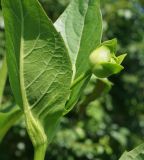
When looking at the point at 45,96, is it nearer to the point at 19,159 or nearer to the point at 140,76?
the point at 19,159

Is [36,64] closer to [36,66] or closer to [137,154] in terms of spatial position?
[36,66]

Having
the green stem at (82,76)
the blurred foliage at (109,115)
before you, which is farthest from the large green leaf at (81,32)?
the blurred foliage at (109,115)

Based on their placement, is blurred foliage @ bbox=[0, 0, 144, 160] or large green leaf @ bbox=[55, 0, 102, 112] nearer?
large green leaf @ bbox=[55, 0, 102, 112]

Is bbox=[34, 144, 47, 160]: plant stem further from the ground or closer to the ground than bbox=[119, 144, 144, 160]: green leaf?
further from the ground

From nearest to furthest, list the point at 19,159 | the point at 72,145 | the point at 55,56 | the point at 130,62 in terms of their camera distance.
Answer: the point at 55,56 < the point at 72,145 < the point at 19,159 < the point at 130,62

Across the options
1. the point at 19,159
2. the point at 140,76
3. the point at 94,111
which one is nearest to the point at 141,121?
the point at 140,76

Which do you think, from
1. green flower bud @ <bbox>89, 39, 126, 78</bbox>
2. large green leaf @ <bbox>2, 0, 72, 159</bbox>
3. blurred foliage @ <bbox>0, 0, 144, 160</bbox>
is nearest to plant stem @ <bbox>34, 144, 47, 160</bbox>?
large green leaf @ <bbox>2, 0, 72, 159</bbox>

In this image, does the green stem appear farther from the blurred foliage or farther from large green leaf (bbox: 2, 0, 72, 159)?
the blurred foliage
